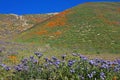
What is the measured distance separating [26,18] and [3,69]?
77.2m

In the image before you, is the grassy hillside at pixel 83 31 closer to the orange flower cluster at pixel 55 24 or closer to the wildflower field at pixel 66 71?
the orange flower cluster at pixel 55 24

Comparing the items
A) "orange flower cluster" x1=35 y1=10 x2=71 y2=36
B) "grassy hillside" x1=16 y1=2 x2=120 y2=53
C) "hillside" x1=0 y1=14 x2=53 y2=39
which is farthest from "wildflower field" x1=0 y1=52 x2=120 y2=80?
"hillside" x1=0 y1=14 x2=53 y2=39

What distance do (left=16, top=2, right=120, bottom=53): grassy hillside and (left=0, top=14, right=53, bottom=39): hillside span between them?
48.9ft

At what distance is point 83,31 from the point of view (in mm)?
49531

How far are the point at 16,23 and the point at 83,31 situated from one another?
3221cm

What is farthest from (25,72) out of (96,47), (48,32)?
(48,32)

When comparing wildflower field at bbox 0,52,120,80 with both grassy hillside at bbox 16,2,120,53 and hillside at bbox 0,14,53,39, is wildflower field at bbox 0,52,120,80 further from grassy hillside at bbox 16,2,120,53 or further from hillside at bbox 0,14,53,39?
hillside at bbox 0,14,53,39

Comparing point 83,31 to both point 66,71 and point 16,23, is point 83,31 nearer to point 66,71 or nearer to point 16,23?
point 16,23

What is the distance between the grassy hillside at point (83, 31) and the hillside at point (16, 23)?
14892 mm

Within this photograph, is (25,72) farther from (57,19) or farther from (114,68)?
(57,19)

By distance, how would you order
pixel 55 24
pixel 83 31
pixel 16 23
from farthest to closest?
1. pixel 16 23
2. pixel 55 24
3. pixel 83 31

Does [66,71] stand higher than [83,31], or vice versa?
[83,31]

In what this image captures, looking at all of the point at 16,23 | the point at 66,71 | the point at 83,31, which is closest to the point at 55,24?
the point at 83,31

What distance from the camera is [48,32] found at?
165 ft
